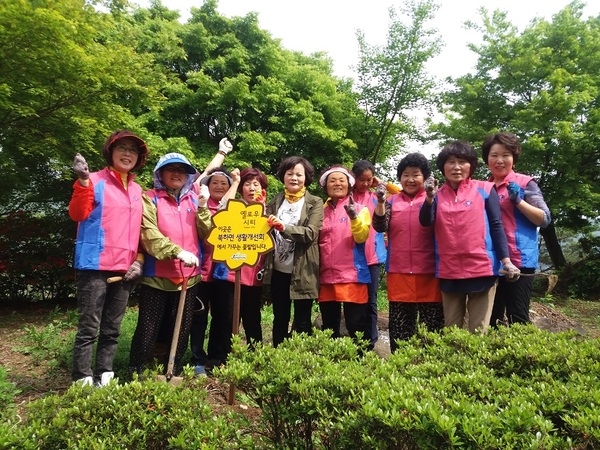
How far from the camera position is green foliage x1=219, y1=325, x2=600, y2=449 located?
150 centimetres

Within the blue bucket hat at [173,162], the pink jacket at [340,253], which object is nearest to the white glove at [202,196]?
the blue bucket hat at [173,162]

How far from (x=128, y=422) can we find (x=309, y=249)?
2175 millimetres

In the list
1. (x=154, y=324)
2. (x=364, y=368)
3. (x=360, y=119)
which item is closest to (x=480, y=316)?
(x=364, y=368)

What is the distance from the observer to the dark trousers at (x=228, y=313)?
4.07 meters

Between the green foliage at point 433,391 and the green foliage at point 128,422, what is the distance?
0.69ft

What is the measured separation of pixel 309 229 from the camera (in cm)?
371

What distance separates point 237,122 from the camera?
35.8 ft

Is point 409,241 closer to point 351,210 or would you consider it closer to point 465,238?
point 465,238

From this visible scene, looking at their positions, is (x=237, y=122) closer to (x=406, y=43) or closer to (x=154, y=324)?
(x=406, y=43)

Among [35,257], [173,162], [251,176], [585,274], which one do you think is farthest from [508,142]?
[585,274]

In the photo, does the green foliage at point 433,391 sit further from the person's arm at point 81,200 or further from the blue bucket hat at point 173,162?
the blue bucket hat at point 173,162

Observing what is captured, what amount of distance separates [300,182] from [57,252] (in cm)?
675

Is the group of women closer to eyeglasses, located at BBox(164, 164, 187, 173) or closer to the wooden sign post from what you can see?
eyeglasses, located at BBox(164, 164, 187, 173)

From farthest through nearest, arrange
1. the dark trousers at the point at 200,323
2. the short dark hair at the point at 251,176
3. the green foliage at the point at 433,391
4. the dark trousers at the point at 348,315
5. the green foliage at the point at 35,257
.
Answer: the green foliage at the point at 35,257 → the short dark hair at the point at 251,176 → the dark trousers at the point at 200,323 → the dark trousers at the point at 348,315 → the green foliage at the point at 433,391
